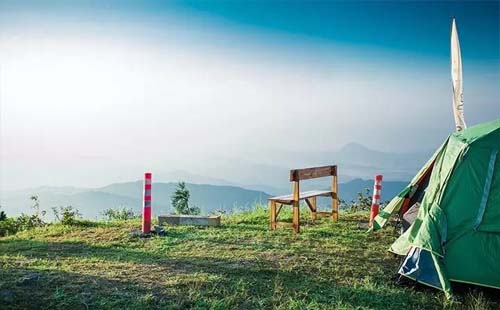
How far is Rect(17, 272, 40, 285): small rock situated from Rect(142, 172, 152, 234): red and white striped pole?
295 cm

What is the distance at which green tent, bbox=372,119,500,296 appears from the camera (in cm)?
580

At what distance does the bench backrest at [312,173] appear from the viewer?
9031 millimetres

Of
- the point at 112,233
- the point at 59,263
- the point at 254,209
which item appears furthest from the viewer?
the point at 254,209

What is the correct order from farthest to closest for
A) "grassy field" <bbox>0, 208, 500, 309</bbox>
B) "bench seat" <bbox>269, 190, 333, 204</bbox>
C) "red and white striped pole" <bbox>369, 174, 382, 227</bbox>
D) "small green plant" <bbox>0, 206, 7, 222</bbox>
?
"small green plant" <bbox>0, 206, 7, 222</bbox>
"red and white striped pole" <bbox>369, 174, 382, 227</bbox>
"bench seat" <bbox>269, 190, 333, 204</bbox>
"grassy field" <bbox>0, 208, 500, 309</bbox>

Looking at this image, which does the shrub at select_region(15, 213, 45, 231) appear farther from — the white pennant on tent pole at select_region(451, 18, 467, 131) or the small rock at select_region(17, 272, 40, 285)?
the white pennant on tent pole at select_region(451, 18, 467, 131)

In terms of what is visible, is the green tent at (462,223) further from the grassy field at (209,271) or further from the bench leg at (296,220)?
the bench leg at (296,220)

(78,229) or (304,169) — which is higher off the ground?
(304,169)

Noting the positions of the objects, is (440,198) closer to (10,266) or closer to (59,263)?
(59,263)

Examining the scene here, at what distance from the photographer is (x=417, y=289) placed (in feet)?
19.1

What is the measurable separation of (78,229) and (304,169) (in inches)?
181

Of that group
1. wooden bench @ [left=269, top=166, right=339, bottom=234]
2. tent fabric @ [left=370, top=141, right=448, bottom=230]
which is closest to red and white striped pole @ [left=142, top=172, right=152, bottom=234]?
wooden bench @ [left=269, top=166, right=339, bottom=234]

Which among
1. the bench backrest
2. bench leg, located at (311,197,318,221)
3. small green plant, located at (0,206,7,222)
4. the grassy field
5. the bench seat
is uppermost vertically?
the bench backrest

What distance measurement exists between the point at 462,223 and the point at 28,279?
208 inches

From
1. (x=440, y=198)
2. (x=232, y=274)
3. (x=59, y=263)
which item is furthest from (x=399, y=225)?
(x=59, y=263)
